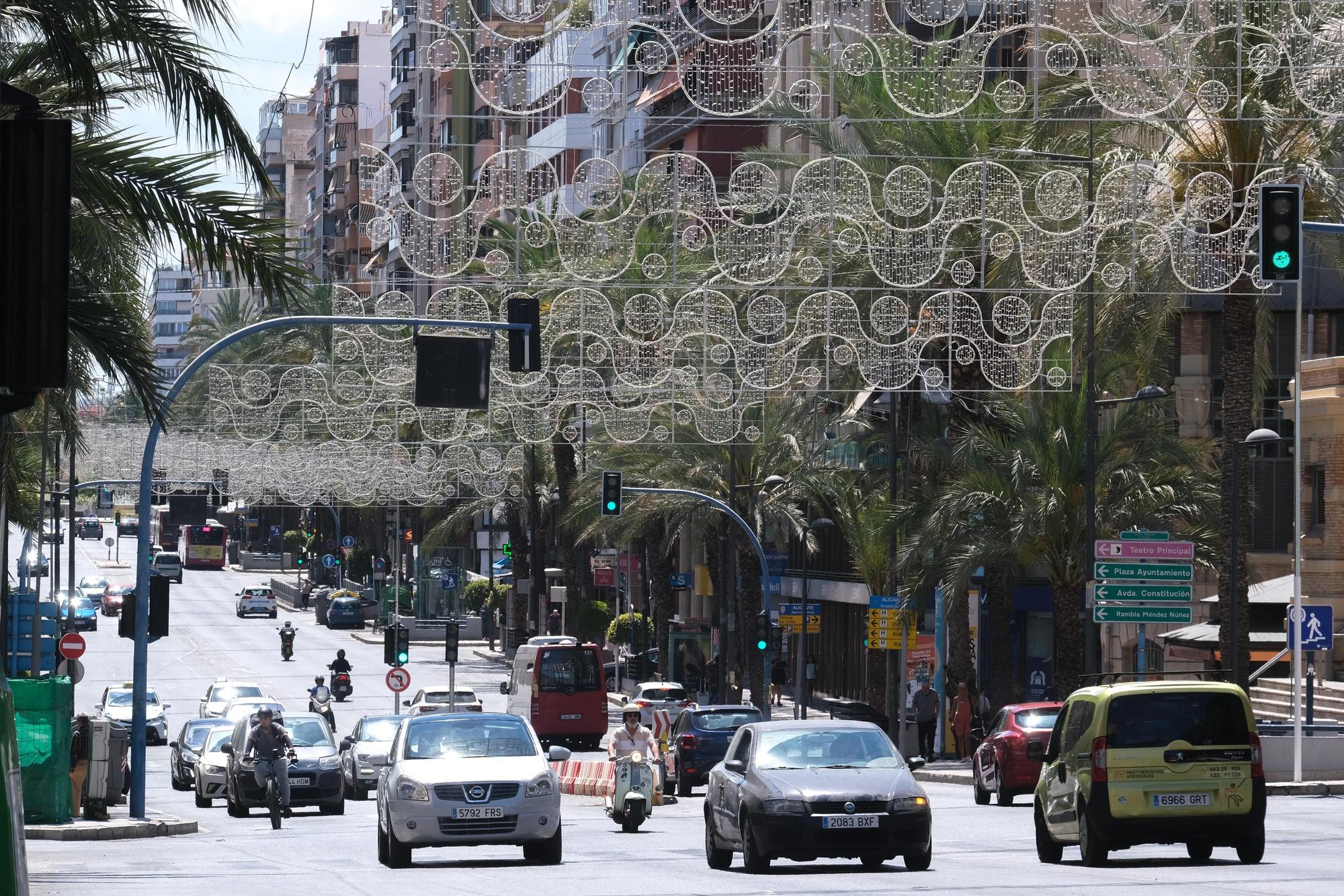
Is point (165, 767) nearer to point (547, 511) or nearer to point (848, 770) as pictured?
point (547, 511)

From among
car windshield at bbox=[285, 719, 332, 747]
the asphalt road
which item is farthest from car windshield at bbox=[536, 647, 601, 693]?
car windshield at bbox=[285, 719, 332, 747]

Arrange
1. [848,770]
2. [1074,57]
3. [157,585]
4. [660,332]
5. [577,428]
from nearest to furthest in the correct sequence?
[848,770], [1074,57], [157,585], [660,332], [577,428]

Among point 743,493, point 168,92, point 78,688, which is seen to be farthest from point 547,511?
point 168,92

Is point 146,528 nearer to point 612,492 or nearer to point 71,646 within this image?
point 71,646

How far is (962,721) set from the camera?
46438mm

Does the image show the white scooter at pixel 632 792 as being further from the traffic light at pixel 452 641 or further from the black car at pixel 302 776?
the traffic light at pixel 452 641

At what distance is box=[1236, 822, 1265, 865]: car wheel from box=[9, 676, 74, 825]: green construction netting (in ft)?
47.3

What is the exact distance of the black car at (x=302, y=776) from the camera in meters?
33.9

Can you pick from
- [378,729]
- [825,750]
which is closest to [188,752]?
[378,729]

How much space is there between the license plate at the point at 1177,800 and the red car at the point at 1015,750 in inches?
485

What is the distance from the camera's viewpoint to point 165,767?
5269 centimetres

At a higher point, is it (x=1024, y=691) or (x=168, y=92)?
(x=168, y=92)

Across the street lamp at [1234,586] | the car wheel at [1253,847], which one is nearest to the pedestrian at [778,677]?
the street lamp at [1234,586]

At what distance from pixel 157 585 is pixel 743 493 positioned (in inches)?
1151
